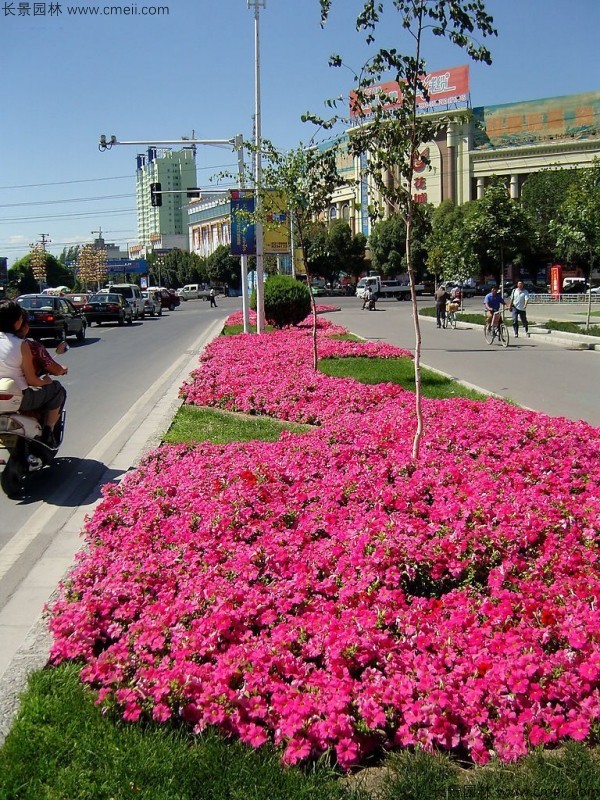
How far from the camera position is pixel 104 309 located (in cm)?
3897

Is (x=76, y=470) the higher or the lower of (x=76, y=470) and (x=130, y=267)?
the lower

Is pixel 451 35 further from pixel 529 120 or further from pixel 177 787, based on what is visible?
pixel 529 120

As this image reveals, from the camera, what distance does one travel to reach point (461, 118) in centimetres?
663

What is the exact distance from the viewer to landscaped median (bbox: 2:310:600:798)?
123 inches

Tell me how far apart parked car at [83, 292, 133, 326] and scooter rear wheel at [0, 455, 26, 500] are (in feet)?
107

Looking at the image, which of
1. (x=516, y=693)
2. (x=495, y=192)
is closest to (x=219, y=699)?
(x=516, y=693)

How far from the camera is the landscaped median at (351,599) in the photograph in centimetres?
312

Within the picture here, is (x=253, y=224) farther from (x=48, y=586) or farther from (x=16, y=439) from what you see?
(x=48, y=586)

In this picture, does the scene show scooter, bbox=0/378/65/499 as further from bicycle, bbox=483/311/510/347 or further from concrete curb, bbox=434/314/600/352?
bicycle, bbox=483/311/510/347

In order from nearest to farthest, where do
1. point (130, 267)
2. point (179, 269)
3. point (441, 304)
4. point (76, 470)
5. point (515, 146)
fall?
point (76, 470), point (441, 304), point (515, 146), point (179, 269), point (130, 267)

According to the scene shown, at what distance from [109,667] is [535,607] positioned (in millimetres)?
1993

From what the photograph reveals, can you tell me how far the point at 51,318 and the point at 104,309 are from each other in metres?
13.5

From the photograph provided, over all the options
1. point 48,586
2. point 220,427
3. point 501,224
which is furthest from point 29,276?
point 48,586

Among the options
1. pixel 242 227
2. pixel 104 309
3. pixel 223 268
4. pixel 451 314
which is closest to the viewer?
pixel 242 227
